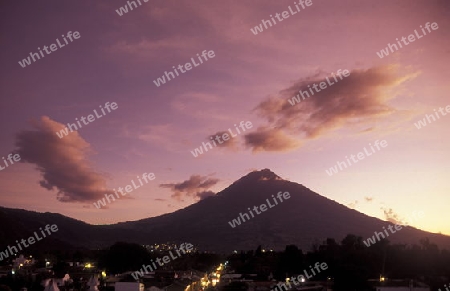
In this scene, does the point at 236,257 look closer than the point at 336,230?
Yes

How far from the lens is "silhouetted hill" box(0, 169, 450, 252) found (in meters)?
129

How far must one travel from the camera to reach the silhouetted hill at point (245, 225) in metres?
129

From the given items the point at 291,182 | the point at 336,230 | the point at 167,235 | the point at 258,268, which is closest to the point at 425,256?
the point at 258,268

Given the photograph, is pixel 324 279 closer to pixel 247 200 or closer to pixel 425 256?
pixel 425 256

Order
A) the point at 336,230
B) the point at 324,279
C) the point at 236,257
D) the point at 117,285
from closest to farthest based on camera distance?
the point at 117,285 → the point at 324,279 → the point at 236,257 → the point at 336,230

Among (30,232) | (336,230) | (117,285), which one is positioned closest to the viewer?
(117,285)

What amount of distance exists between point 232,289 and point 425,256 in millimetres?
19534

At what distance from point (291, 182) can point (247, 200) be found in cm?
2793

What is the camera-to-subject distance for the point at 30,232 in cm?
10031

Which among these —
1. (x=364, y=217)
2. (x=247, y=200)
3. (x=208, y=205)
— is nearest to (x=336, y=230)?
(x=364, y=217)

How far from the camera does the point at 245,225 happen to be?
149m

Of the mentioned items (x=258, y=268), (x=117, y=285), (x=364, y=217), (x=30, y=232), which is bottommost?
(x=364, y=217)

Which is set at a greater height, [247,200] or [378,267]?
[247,200]

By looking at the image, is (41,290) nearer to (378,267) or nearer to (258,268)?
(258,268)
